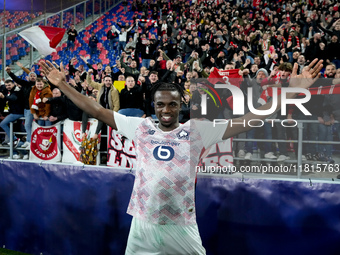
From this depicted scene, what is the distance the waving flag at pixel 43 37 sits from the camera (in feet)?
36.9

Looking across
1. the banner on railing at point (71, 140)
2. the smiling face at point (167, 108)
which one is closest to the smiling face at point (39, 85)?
the banner on railing at point (71, 140)

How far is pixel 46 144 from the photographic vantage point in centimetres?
850

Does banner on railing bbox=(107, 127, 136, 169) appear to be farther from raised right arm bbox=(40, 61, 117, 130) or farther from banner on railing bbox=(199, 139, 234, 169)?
raised right arm bbox=(40, 61, 117, 130)

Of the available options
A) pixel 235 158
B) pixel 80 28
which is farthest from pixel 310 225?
pixel 80 28

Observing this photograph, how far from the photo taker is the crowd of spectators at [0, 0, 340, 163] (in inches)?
282

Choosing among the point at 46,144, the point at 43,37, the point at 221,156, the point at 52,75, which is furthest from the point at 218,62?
the point at 52,75

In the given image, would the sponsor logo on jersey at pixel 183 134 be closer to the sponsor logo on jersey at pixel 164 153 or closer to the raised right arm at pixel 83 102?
the sponsor logo on jersey at pixel 164 153

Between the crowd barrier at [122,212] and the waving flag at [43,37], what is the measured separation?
7.19 meters

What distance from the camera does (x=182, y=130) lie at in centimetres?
300

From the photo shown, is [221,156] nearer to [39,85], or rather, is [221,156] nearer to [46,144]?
[46,144]

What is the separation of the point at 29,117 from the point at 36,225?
15.2 feet

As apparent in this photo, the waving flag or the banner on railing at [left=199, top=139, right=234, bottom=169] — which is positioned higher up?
the waving flag

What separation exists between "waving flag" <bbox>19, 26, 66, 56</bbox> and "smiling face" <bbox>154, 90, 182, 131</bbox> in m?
8.95

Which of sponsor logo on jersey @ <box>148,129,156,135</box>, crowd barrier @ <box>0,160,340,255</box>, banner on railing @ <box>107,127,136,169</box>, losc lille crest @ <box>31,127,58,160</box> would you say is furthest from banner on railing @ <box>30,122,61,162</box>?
sponsor logo on jersey @ <box>148,129,156,135</box>
